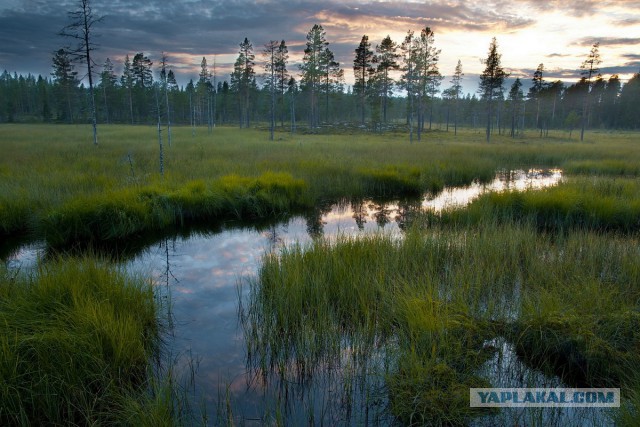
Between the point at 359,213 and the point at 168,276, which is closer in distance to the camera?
the point at 168,276

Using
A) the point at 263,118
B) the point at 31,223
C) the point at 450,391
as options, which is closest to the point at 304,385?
the point at 450,391

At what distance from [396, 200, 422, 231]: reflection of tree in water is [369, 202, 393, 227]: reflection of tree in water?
364 mm

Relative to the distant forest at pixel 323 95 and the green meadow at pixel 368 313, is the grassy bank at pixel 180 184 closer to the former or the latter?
the green meadow at pixel 368 313

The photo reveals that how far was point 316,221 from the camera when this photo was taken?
1282 cm

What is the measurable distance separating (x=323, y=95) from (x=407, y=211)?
252ft

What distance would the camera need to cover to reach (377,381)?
166 inches

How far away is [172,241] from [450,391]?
872 centimetres

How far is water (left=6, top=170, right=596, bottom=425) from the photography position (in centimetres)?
396

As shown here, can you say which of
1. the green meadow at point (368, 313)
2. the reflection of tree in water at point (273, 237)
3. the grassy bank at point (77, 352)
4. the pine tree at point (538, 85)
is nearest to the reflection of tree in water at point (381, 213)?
the green meadow at point (368, 313)

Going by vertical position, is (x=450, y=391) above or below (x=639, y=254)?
below

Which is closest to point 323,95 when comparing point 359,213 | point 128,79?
point 128,79

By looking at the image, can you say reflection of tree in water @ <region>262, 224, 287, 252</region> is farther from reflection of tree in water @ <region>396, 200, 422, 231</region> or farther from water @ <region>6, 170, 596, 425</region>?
reflection of tree in water @ <region>396, 200, 422, 231</region>

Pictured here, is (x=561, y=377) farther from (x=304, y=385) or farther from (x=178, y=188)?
(x=178, y=188)
